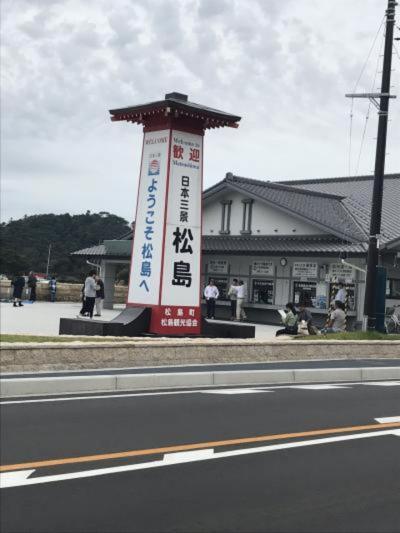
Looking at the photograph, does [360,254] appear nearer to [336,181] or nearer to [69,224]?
[336,181]

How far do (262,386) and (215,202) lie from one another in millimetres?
20536

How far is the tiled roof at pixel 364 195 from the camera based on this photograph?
27516 mm

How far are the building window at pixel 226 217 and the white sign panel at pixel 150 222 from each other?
1367 cm

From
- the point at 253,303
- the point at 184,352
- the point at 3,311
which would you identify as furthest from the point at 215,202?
the point at 184,352

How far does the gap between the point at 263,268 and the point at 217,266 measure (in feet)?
9.22

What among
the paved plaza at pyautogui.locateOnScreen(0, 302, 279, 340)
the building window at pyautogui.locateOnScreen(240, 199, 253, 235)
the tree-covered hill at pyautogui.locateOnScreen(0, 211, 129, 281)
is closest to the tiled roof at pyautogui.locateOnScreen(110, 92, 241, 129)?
the paved plaza at pyautogui.locateOnScreen(0, 302, 279, 340)

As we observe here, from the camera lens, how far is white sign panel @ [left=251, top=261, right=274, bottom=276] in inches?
1157

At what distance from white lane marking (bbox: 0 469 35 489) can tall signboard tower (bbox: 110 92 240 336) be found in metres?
11.4

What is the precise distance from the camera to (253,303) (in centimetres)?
2973

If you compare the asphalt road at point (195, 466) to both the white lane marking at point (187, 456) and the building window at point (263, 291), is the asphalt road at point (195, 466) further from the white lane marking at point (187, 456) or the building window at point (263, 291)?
the building window at point (263, 291)

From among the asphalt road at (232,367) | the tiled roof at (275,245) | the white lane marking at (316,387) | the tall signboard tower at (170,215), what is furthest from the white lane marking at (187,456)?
the tiled roof at (275,245)

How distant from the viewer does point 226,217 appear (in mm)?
31625

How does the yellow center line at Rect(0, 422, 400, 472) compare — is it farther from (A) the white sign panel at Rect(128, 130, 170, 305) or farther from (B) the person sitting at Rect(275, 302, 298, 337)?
(B) the person sitting at Rect(275, 302, 298, 337)

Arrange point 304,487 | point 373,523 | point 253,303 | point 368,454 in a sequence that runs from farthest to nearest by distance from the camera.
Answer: point 253,303
point 368,454
point 304,487
point 373,523
